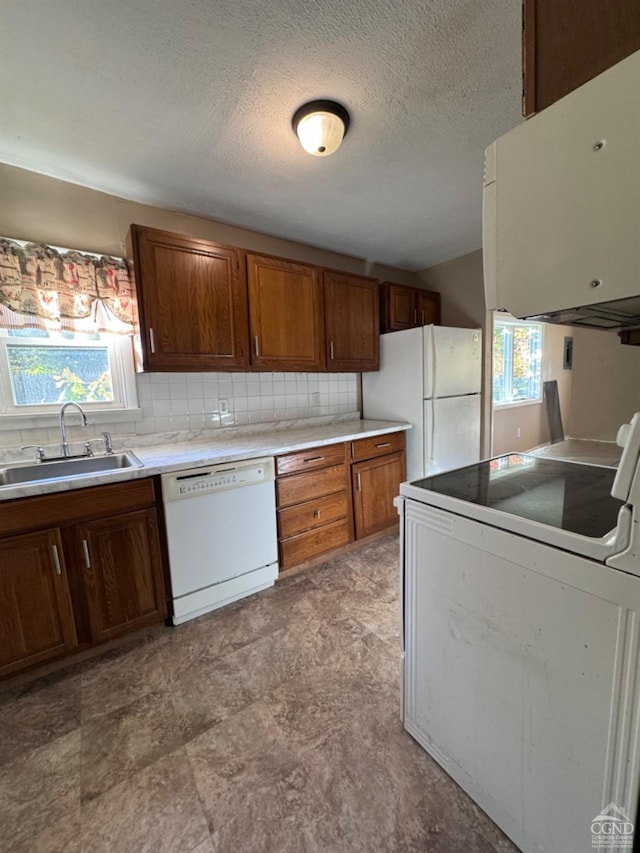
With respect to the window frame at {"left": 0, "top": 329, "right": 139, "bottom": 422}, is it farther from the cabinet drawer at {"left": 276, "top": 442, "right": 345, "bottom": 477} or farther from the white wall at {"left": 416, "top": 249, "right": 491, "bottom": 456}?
the white wall at {"left": 416, "top": 249, "right": 491, "bottom": 456}

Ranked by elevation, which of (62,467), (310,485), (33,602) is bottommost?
(33,602)

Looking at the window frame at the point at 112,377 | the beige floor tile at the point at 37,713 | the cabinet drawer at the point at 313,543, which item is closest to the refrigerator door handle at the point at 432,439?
the cabinet drawer at the point at 313,543

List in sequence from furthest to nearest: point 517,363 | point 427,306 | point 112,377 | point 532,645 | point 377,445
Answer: point 517,363 → point 427,306 → point 377,445 → point 112,377 → point 532,645

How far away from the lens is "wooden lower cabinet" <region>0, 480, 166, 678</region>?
147 centimetres

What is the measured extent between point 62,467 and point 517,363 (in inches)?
207

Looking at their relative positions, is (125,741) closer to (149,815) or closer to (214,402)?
(149,815)

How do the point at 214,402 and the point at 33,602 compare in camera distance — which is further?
the point at 214,402

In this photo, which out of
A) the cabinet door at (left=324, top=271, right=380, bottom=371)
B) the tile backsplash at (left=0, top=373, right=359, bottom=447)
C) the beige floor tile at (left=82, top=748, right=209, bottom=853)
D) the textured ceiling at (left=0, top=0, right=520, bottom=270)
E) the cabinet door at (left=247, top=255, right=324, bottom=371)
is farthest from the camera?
the cabinet door at (left=324, top=271, right=380, bottom=371)

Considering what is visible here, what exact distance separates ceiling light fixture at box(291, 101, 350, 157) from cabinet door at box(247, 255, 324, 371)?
87 centimetres

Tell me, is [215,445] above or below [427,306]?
below

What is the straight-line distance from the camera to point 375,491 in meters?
2.74

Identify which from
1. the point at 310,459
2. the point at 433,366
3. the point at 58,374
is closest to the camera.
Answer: the point at 58,374

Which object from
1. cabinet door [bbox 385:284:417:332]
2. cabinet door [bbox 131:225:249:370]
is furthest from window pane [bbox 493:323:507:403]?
cabinet door [bbox 131:225:249:370]

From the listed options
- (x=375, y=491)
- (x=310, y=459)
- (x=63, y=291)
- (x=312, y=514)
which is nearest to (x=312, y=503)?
(x=312, y=514)
